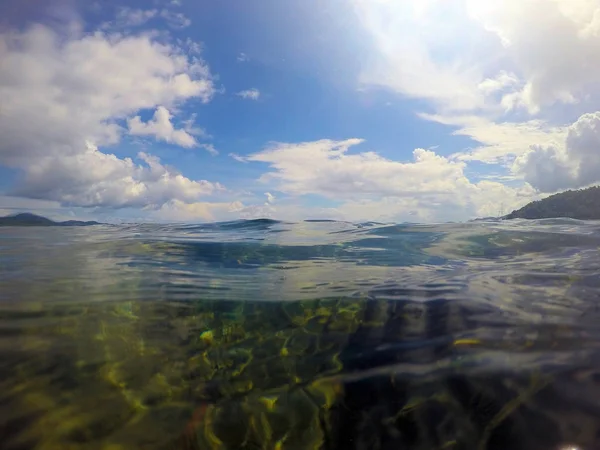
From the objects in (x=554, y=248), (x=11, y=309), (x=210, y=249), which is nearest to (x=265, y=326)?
(x=11, y=309)

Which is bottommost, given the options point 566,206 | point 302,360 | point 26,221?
point 302,360

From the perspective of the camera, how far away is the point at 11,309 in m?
5.43

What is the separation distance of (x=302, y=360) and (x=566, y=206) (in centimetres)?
5443

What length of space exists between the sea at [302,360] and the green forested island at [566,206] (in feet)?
141

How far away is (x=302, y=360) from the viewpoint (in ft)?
13.2

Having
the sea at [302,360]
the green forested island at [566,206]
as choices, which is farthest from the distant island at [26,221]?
the green forested island at [566,206]

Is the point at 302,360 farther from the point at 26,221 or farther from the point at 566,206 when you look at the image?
the point at 566,206

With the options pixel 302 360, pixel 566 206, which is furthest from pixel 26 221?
pixel 566 206

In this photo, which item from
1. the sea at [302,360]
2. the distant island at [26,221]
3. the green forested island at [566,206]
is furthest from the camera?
the green forested island at [566,206]

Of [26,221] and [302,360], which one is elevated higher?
[26,221]

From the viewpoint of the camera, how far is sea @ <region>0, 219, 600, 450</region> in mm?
2836

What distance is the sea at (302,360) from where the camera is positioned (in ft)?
9.30

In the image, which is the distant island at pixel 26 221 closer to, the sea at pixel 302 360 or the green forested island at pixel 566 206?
the sea at pixel 302 360

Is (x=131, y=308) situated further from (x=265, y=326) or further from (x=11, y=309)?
(x=265, y=326)
